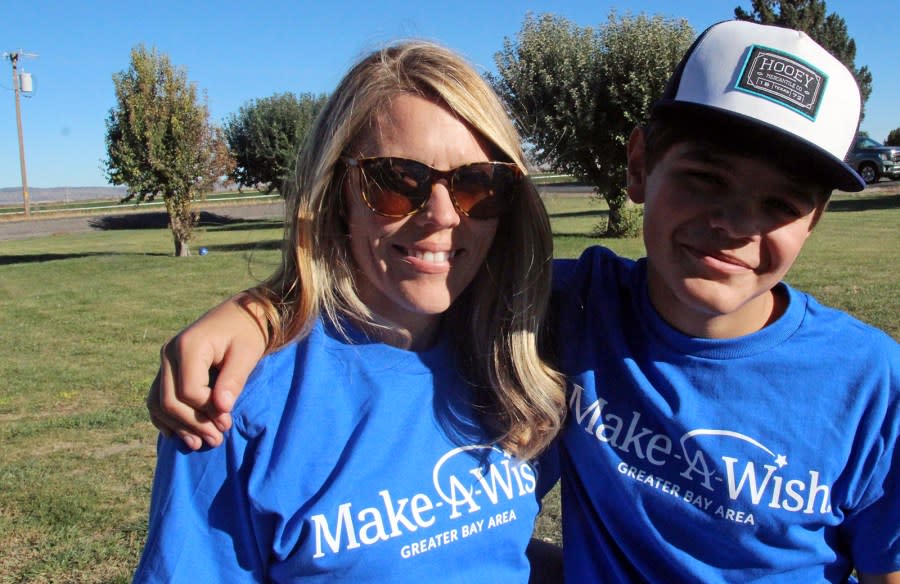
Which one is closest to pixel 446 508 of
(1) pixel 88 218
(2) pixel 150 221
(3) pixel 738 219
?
(3) pixel 738 219

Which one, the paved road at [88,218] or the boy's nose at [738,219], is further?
the paved road at [88,218]

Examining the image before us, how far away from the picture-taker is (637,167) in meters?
2.04

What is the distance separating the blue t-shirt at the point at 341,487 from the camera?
158 centimetres

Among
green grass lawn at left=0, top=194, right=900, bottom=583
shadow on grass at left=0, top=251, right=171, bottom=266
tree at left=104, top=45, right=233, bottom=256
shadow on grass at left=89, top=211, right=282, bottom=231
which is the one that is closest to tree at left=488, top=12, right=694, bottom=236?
green grass lawn at left=0, top=194, right=900, bottom=583

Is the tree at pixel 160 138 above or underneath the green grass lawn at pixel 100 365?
above

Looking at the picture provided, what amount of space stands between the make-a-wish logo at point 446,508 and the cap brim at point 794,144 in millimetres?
949

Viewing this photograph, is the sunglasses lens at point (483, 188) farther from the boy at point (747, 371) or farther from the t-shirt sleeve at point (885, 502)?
the t-shirt sleeve at point (885, 502)

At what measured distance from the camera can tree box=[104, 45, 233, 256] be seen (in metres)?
19.1

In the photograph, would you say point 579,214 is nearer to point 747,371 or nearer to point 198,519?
point 747,371

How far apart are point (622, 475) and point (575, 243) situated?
15.1m

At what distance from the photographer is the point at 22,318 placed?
10.6m

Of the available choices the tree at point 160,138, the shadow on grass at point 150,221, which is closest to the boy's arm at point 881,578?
the tree at point 160,138

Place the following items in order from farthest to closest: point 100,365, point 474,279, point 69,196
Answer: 1. point 69,196
2. point 100,365
3. point 474,279

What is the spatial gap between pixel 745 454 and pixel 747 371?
0.63 feet
